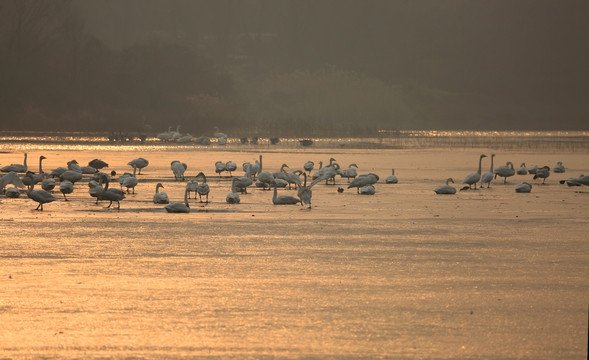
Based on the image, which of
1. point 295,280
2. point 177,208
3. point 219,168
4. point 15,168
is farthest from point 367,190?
point 295,280

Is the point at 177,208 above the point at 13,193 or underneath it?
underneath

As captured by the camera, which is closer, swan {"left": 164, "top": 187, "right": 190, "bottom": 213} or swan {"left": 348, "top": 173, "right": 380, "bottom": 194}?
swan {"left": 164, "top": 187, "right": 190, "bottom": 213}

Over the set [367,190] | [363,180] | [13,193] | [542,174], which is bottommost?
[13,193]

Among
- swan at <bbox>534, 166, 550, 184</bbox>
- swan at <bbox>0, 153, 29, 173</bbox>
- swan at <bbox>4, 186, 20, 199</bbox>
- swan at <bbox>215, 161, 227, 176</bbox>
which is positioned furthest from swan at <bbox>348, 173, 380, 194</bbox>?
swan at <bbox>0, 153, 29, 173</bbox>

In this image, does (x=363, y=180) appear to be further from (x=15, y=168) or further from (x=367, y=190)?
(x=15, y=168)

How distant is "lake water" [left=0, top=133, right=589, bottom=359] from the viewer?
10.2 metres

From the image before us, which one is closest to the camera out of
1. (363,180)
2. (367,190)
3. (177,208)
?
(177,208)

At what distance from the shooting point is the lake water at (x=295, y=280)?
10.2 meters

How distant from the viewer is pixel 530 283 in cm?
1355

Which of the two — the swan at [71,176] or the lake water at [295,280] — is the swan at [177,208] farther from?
the swan at [71,176]

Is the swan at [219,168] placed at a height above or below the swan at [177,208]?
above

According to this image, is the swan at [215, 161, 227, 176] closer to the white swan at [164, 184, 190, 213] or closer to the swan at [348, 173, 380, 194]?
the swan at [348, 173, 380, 194]

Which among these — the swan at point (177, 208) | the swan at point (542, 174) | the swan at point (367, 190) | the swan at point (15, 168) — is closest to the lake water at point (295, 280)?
the swan at point (177, 208)

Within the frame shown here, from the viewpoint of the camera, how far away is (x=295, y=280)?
13633 millimetres
